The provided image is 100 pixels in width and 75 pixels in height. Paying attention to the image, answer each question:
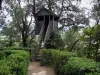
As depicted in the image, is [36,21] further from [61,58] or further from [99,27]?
[61,58]

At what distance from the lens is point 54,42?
59.4 ft

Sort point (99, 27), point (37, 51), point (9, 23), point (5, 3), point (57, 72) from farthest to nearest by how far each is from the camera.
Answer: point (9, 23) → point (5, 3) → point (37, 51) → point (99, 27) → point (57, 72)

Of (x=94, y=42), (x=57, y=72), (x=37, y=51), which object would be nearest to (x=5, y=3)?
(x=37, y=51)

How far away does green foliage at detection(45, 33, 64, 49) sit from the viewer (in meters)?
17.7

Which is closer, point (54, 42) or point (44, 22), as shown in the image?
point (54, 42)

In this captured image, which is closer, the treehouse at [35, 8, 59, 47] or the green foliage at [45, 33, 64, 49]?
the green foliage at [45, 33, 64, 49]

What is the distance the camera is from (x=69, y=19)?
2286 cm

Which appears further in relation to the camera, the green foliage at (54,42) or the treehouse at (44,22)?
the treehouse at (44,22)

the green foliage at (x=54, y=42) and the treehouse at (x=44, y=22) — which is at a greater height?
the treehouse at (x=44, y=22)

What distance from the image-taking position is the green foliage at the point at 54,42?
17.7 m

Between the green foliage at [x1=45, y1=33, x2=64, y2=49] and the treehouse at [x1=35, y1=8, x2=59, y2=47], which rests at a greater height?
the treehouse at [x1=35, y1=8, x2=59, y2=47]

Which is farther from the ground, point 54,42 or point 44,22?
point 44,22

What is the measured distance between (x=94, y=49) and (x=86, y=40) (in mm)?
1010

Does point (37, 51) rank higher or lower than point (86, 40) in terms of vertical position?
lower
